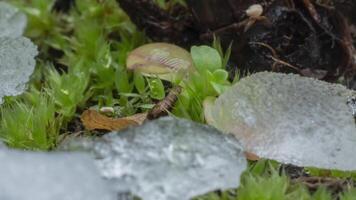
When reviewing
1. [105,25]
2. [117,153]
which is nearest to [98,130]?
[117,153]

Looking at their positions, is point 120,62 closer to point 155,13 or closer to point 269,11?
point 155,13

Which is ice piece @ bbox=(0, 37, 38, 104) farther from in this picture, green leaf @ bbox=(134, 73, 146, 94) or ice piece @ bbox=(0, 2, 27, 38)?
green leaf @ bbox=(134, 73, 146, 94)

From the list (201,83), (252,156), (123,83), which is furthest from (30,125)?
(252,156)

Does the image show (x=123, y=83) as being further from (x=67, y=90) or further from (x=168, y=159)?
(x=168, y=159)

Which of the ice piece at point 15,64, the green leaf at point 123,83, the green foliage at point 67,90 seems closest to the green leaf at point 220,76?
the green leaf at point 123,83

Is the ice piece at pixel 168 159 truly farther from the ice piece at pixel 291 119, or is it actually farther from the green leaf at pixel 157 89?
the green leaf at pixel 157 89
